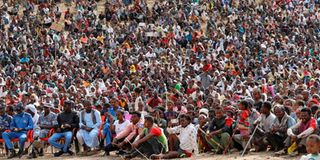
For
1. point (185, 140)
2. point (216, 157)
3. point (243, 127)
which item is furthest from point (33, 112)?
point (243, 127)

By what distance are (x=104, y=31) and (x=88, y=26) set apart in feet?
3.37

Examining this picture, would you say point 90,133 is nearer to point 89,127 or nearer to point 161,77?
point 89,127

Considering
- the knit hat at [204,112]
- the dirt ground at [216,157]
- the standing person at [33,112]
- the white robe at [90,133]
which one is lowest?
the dirt ground at [216,157]

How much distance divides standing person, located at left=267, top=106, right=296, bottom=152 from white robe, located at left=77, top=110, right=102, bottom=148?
156 inches

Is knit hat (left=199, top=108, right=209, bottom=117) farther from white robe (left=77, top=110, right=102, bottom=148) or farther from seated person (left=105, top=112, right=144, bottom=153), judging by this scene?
white robe (left=77, top=110, right=102, bottom=148)

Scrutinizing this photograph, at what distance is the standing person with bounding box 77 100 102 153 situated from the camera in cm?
1806

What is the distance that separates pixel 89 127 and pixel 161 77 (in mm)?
9002

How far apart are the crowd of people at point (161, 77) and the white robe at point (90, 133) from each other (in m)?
0.02

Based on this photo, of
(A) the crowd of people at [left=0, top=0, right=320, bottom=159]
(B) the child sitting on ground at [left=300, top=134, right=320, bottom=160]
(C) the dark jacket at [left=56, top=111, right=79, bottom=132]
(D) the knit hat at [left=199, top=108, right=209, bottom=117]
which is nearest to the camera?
(B) the child sitting on ground at [left=300, top=134, right=320, bottom=160]

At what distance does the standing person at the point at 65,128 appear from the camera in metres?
18.1

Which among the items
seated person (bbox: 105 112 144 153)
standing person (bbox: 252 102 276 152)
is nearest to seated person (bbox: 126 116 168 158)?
seated person (bbox: 105 112 144 153)

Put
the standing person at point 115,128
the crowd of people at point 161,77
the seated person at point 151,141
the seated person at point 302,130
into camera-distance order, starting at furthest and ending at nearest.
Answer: the standing person at point 115,128 → the crowd of people at point 161,77 → the seated person at point 151,141 → the seated person at point 302,130

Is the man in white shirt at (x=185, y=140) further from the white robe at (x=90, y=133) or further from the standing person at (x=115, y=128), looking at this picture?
the white robe at (x=90, y=133)

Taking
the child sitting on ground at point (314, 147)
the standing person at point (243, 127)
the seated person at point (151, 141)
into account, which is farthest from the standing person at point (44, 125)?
the child sitting on ground at point (314, 147)
